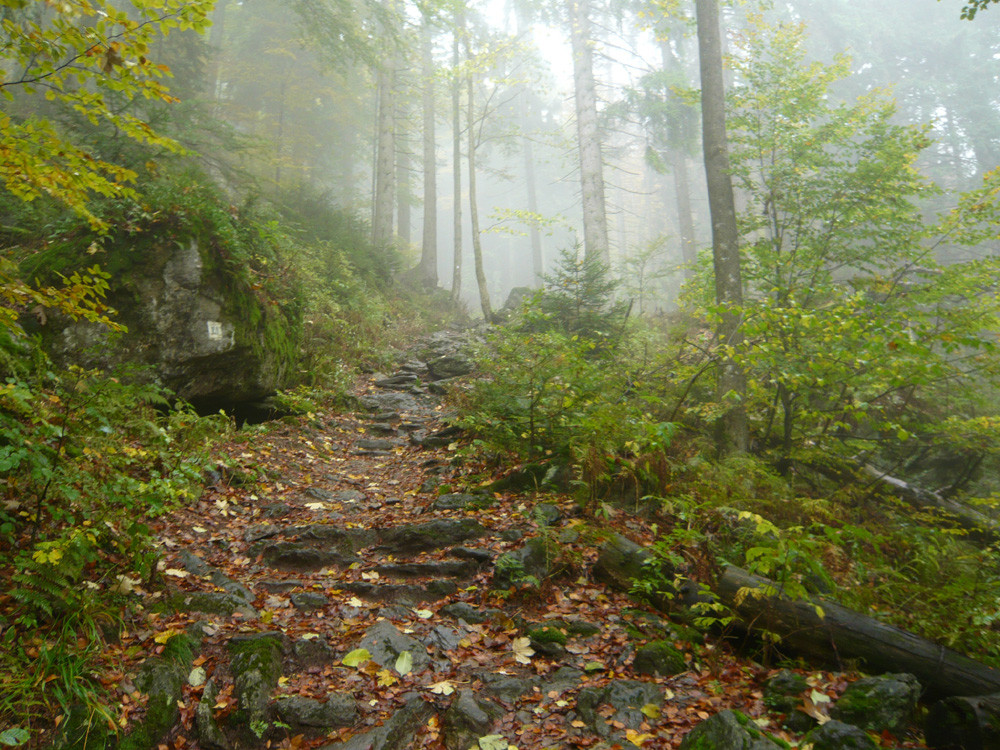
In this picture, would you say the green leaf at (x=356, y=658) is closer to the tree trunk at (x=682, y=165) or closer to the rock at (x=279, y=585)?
the rock at (x=279, y=585)

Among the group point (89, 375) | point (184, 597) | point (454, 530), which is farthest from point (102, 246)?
point (454, 530)

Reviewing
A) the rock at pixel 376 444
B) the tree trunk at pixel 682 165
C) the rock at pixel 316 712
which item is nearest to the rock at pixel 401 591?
the rock at pixel 316 712

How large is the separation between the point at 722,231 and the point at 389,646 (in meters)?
6.97

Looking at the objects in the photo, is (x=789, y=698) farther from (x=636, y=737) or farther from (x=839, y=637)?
(x=636, y=737)

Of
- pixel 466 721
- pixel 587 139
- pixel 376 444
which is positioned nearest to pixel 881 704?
pixel 466 721

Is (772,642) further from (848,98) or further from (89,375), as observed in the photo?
(848,98)

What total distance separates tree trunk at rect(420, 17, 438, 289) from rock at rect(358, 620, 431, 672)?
56.4 ft

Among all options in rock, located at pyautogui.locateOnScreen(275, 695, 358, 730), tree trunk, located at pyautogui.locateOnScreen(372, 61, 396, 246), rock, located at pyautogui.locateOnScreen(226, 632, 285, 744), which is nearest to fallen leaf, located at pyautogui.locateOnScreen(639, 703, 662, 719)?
rock, located at pyautogui.locateOnScreen(275, 695, 358, 730)

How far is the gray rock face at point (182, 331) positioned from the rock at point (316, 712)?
3.79 m

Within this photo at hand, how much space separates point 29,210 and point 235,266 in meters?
2.30

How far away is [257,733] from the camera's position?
2.74 meters

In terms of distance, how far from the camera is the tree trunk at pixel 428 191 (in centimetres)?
2063

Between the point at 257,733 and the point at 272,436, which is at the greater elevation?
the point at 272,436

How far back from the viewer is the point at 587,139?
17.3m
